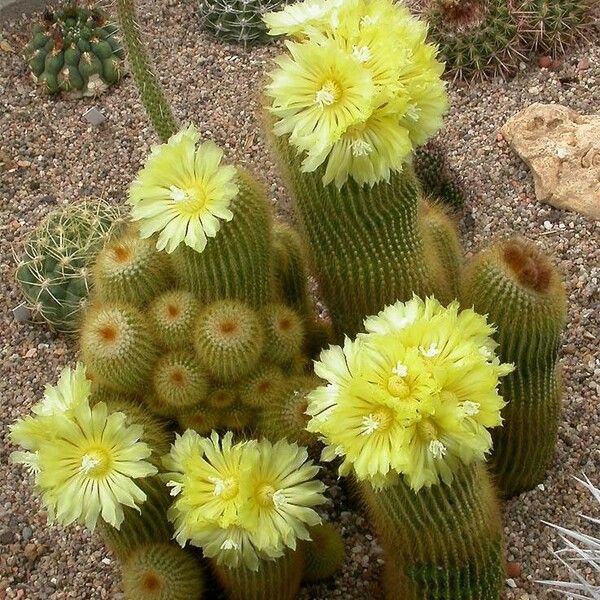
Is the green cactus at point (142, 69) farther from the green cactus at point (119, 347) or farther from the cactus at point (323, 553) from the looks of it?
the cactus at point (323, 553)

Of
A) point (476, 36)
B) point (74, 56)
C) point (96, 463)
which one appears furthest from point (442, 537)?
point (74, 56)

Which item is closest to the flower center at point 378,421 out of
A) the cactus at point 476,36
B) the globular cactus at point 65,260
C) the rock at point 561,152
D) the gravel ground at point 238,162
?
the gravel ground at point 238,162

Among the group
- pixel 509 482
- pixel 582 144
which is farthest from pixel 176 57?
pixel 509 482

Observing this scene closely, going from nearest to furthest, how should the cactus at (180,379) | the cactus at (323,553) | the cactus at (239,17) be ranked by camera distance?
1. the cactus at (180,379)
2. the cactus at (323,553)
3. the cactus at (239,17)

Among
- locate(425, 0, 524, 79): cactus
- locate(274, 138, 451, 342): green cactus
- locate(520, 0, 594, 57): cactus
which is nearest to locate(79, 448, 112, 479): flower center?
locate(274, 138, 451, 342): green cactus

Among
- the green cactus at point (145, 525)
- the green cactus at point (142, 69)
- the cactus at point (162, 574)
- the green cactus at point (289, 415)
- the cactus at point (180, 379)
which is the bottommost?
the cactus at point (162, 574)

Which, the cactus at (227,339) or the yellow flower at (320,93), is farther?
the cactus at (227,339)
